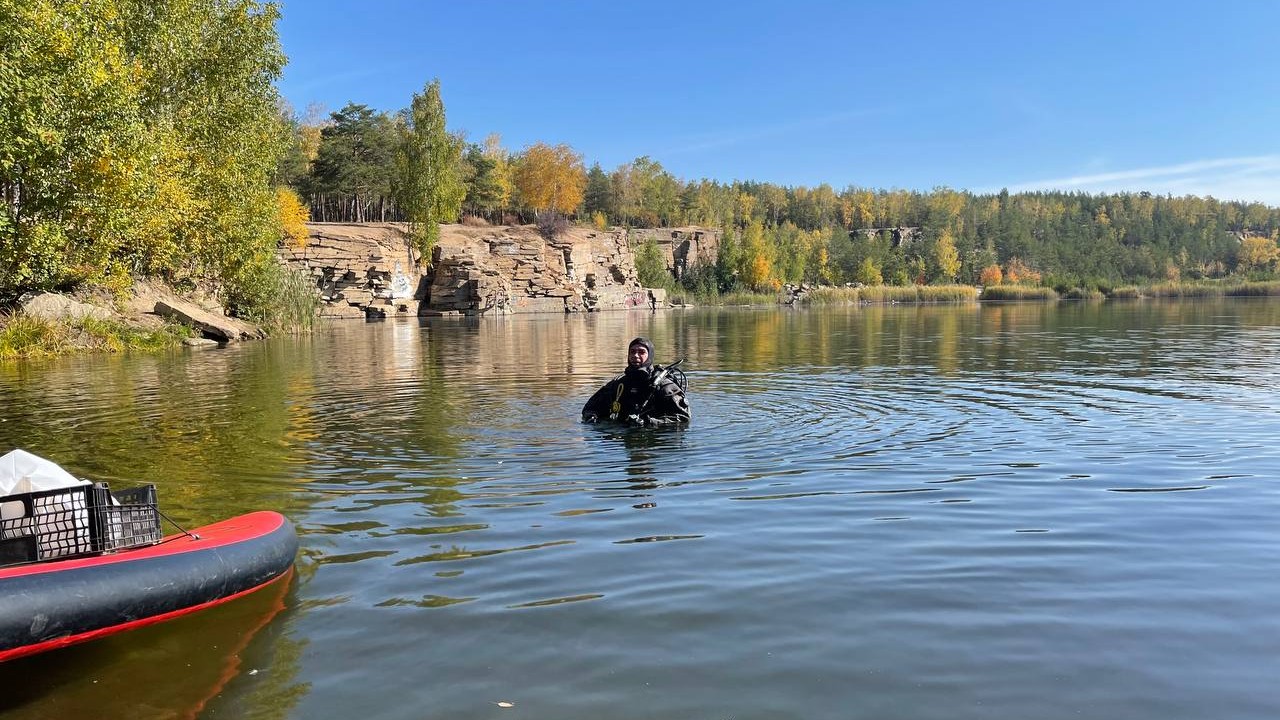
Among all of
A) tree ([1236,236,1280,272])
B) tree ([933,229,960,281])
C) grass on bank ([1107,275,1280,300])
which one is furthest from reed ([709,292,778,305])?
tree ([1236,236,1280,272])

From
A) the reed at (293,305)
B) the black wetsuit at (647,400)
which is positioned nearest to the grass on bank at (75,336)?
the reed at (293,305)

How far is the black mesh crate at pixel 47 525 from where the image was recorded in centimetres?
496

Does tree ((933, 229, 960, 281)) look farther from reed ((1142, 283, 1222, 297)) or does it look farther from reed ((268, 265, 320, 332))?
reed ((268, 265, 320, 332))

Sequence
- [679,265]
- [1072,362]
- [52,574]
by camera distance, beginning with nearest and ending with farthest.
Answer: [52,574]
[1072,362]
[679,265]

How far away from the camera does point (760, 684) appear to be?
432 cm

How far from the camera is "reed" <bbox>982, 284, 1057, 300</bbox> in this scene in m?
104

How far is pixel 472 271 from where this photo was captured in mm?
79000

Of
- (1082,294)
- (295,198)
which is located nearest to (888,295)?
(1082,294)

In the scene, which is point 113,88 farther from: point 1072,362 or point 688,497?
point 1072,362

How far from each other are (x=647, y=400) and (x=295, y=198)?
210 ft

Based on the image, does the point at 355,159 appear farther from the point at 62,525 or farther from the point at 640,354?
the point at 62,525

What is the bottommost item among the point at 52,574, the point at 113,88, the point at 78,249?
the point at 52,574

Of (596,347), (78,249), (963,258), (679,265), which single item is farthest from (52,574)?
(963,258)

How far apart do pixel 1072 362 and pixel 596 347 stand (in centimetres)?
1589
